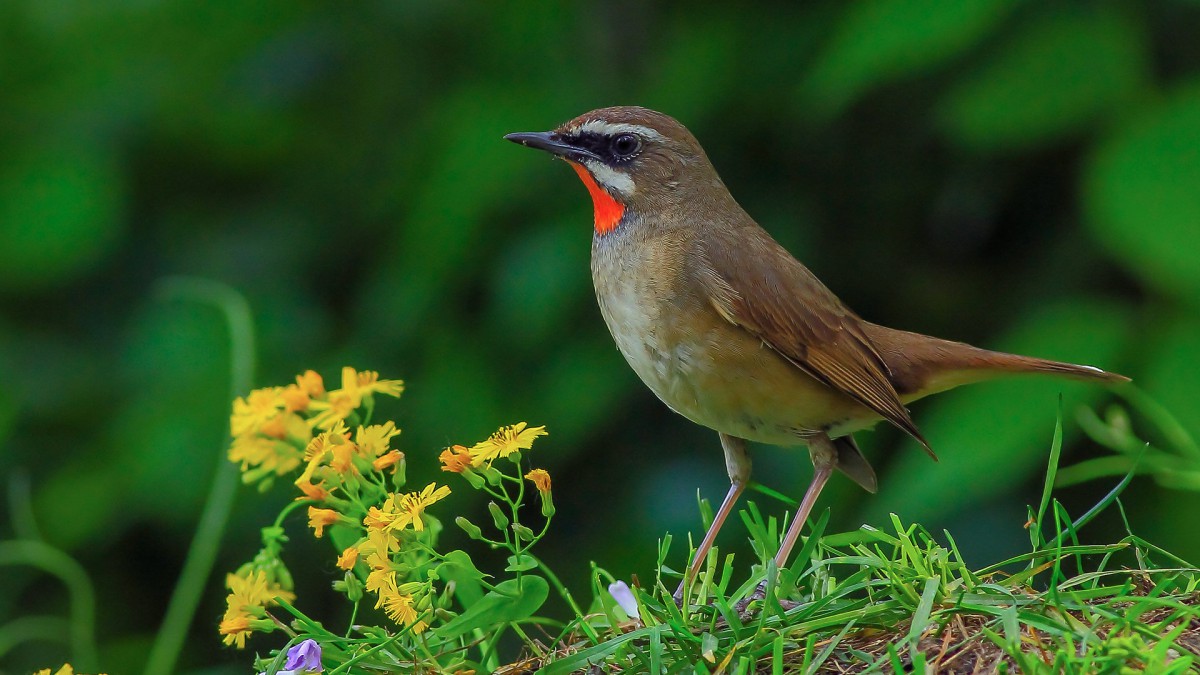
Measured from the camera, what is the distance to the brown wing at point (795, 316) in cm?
296

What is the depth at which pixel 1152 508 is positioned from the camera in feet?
11.4

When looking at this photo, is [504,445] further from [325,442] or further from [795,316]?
[795,316]

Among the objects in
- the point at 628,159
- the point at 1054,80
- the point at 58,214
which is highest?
the point at 1054,80

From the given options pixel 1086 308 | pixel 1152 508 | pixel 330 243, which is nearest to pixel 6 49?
pixel 330 243

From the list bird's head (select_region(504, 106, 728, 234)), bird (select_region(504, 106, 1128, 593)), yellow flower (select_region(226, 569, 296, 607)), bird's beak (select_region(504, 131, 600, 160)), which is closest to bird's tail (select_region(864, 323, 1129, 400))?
bird (select_region(504, 106, 1128, 593))

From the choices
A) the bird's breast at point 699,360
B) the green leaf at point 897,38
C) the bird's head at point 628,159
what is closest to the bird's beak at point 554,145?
the bird's head at point 628,159

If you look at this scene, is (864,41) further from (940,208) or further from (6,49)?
(6,49)

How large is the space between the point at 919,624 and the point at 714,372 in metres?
1.08

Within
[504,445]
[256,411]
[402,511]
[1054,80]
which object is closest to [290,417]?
[256,411]

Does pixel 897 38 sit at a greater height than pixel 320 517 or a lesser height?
greater

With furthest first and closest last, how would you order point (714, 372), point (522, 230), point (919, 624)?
1. point (522, 230)
2. point (714, 372)
3. point (919, 624)

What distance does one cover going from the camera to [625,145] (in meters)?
3.28

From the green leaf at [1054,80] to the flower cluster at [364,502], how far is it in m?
1.93

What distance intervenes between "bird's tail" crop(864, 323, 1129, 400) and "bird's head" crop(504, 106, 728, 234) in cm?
59
